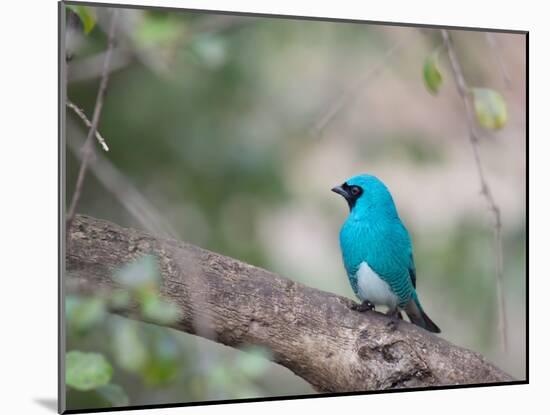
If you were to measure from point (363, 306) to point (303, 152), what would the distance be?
28.7 inches

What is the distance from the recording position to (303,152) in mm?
4180

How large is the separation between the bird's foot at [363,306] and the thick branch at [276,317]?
3 centimetres

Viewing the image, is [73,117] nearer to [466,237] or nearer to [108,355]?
[108,355]

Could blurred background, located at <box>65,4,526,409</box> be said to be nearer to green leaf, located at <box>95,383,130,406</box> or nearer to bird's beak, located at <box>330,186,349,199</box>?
bird's beak, located at <box>330,186,349,199</box>

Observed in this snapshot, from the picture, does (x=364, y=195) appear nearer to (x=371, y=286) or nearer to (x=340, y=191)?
(x=340, y=191)

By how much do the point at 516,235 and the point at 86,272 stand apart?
200 cm

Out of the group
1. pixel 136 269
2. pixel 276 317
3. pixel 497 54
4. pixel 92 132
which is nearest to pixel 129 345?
pixel 136 269

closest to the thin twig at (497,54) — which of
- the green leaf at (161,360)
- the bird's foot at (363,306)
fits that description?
the bird's foot at (363,306)

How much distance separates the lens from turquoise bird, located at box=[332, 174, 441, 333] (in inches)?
155

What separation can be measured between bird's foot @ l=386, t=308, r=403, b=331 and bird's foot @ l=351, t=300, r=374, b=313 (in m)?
0.08

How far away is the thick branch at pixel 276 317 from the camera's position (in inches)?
134

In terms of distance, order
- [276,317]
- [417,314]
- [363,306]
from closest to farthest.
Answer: [276,317] → [363,306] → [417,314]

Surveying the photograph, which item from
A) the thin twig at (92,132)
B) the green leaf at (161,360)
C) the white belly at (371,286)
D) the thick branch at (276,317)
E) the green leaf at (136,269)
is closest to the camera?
the green leaf at (161,360)

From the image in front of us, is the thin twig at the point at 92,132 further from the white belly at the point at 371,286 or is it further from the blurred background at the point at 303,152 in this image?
the white belly at the point at 371,286
